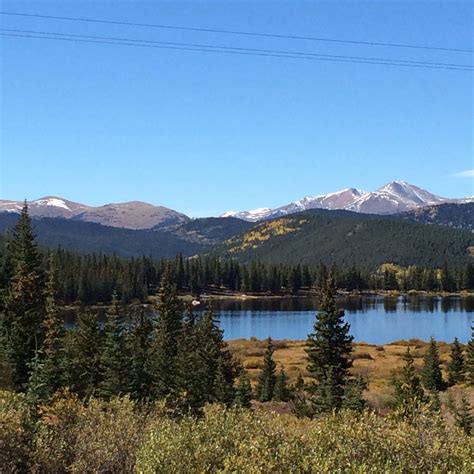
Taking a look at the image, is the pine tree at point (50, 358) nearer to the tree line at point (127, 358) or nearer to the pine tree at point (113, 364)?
the tree line at point (127, 358)

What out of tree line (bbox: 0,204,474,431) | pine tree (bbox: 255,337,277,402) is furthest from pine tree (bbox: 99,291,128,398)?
pine tree (bbox: 255,337,277,402)

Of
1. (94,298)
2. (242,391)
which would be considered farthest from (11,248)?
(94,298)

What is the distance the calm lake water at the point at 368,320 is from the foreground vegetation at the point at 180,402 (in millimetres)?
32612

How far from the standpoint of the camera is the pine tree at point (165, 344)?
144 ft

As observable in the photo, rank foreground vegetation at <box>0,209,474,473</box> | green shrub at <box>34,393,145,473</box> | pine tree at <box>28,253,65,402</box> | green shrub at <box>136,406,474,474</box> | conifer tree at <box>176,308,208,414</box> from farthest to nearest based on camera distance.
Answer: conifer tree at <box>176,308,208,414</box>
pine tree at <box>28,253,65,402</box>
green shrub at <box>34,393,145,473</box>
foreground vegetation at <box>0,209,474,473</box>
green shrub at <box>136,406,474,474</box>

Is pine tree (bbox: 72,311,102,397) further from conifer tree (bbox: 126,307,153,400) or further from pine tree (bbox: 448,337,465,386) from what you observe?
pine tree (bbox: 448,337,465,386)

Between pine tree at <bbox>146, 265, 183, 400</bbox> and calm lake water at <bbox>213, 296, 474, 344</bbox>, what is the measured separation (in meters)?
55.6

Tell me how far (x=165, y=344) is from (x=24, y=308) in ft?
43.9

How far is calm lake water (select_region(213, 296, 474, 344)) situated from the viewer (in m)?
122

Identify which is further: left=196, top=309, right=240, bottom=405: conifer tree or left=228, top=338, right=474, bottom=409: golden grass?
left=228, top=338, right=474, bottom=409: golden grass

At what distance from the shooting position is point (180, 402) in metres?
40.6

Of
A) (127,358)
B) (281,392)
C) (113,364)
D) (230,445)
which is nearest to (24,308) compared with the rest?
(113,364)

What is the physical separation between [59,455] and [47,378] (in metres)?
19.0

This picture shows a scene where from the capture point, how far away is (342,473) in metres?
12.1
